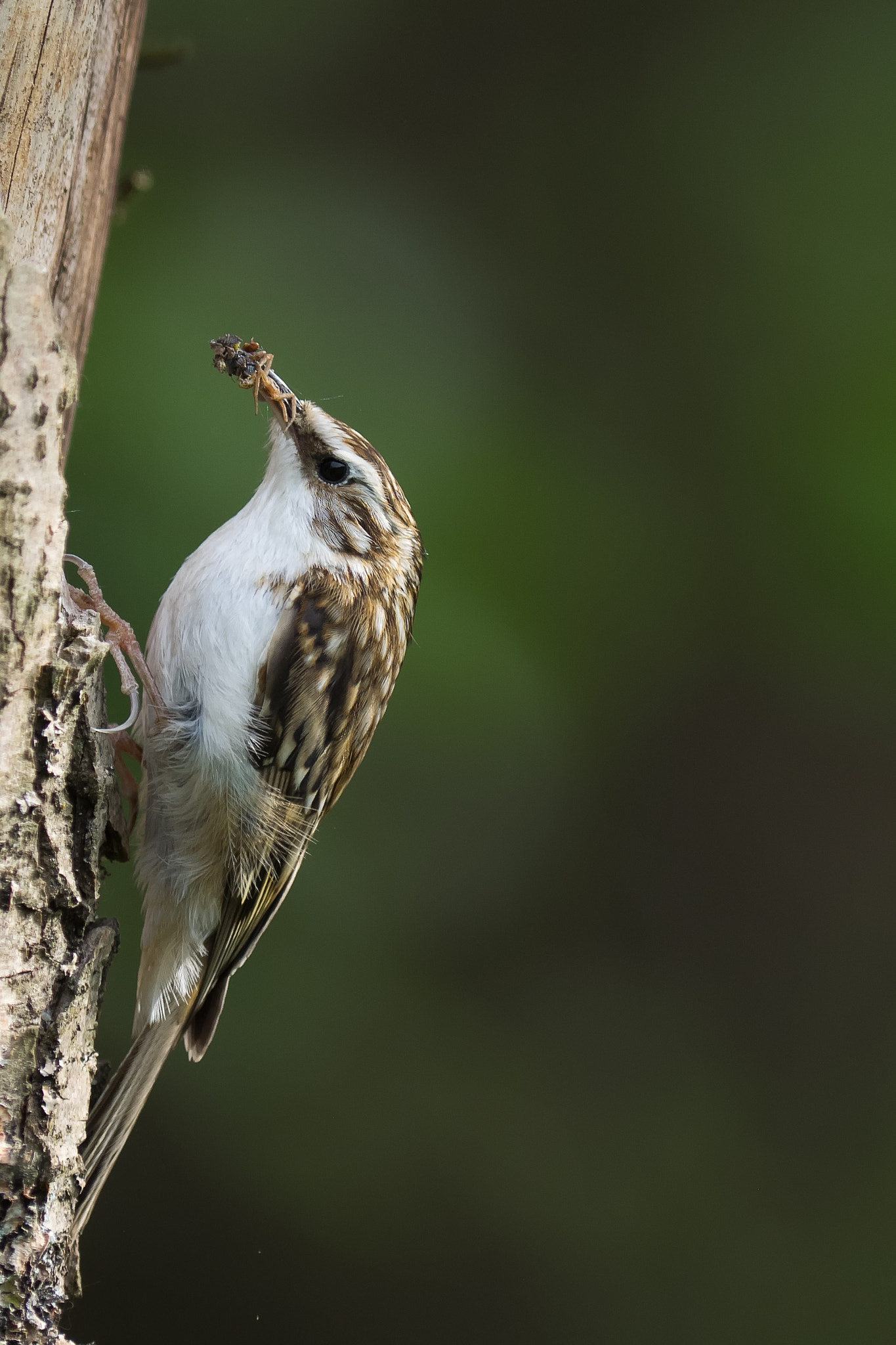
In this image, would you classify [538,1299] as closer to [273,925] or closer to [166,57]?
[273,925]

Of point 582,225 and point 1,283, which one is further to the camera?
point 582,225

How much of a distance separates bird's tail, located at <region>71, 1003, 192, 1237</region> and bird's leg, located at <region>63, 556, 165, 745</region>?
A: 512 millimetres

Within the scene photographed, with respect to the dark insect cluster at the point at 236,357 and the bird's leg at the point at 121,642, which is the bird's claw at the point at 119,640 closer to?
the bird's leg at the point at 121,642

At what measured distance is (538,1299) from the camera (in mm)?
3084

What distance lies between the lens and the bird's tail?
1652mm

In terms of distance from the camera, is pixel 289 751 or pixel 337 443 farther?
pixel 337 443

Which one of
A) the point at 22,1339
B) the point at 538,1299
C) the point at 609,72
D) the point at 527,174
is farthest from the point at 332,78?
the point at 538,1299

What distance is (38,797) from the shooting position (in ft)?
4.12

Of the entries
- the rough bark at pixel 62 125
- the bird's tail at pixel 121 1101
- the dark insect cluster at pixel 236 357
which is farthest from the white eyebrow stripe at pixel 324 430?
the bird's tail at pixel 121 1101

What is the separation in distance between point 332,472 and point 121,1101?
113cm

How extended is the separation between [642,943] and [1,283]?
8.85ft

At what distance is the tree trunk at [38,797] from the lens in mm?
1173

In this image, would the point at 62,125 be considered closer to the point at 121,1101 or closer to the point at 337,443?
the point at 337,443

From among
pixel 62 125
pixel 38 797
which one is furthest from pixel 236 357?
pixel 38 797
